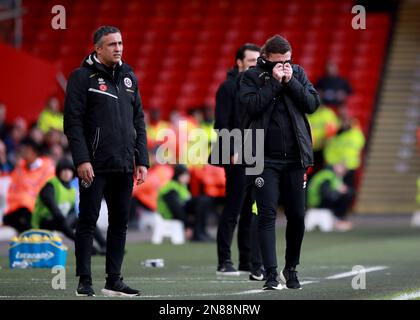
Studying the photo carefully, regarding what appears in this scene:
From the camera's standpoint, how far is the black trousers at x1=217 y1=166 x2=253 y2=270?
11.4 m

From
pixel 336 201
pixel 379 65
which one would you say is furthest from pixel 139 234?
pixel 379 65

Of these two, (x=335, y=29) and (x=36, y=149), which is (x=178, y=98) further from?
(x=36, y=149)

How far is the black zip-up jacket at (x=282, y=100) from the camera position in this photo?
9.49 metres

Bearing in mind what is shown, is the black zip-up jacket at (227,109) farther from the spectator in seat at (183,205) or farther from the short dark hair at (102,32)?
the spectator in seat at (183,205)

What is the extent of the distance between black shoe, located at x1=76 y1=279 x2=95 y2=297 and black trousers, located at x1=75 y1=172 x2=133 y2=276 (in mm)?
63

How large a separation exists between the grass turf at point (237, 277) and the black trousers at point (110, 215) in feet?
1.12

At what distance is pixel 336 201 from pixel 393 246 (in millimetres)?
5319

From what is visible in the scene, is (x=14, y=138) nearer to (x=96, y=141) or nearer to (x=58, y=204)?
(x=58, y=204)

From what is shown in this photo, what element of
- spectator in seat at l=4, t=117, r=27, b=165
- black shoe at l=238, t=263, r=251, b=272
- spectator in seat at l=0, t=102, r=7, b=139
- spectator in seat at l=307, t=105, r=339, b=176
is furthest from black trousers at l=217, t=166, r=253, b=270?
spectator in seat at l=307, t=105, r=339, b=176

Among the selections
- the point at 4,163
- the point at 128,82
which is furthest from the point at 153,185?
the point at 128,82

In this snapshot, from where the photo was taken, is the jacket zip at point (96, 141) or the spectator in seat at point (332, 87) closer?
the jacket zip at point (96, 141)

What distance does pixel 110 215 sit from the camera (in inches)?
363

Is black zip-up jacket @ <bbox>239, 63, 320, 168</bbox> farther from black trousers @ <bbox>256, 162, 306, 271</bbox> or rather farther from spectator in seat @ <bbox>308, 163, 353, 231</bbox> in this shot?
spectator in seat @ <bbox>308, 163, 353, 231</bbox>

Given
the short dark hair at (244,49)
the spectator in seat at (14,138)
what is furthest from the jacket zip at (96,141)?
the spectator in seat at (14,138)
